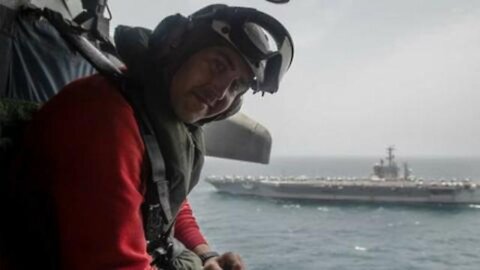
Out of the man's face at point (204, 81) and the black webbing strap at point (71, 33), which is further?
the black webbing strap at point (71, 33)

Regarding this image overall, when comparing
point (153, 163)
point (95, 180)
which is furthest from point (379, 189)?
point (95, 180)

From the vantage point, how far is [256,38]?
5.16 feet

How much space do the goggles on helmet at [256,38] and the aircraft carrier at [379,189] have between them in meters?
50.1

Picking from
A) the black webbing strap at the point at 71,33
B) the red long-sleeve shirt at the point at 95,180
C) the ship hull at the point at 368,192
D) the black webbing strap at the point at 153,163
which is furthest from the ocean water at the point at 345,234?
the red long-sleeve shirt at the point at 95,180

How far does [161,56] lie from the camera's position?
57.3 inches

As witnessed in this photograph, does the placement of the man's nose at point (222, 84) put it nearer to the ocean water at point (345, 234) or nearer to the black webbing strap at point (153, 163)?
the black webbing strap at point (153, 163)

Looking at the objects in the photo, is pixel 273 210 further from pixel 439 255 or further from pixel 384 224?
pixel 439 255

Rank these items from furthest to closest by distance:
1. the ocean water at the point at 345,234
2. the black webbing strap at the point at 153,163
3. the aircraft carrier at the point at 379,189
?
the aircraft carrier at the point at 379,189
the ocean water at the point at 345,234
the black webbing strap at the point at 153,163

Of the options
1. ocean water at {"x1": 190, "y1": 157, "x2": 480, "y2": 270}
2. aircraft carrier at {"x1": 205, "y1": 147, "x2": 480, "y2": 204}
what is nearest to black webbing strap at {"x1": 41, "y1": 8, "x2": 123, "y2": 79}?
ocean water at {"x1": 190, "y1": 157, "x2": 480, "y2": 270}

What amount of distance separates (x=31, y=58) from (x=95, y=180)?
1.01m

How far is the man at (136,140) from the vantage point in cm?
105

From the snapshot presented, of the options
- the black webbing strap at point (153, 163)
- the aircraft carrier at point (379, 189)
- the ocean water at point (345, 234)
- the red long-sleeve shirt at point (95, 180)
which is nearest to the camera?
the red long-sleeve shirt at point (95, 180)

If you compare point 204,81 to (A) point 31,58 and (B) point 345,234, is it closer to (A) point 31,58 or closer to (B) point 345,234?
(A) point 31,58

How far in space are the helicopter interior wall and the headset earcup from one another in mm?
573
